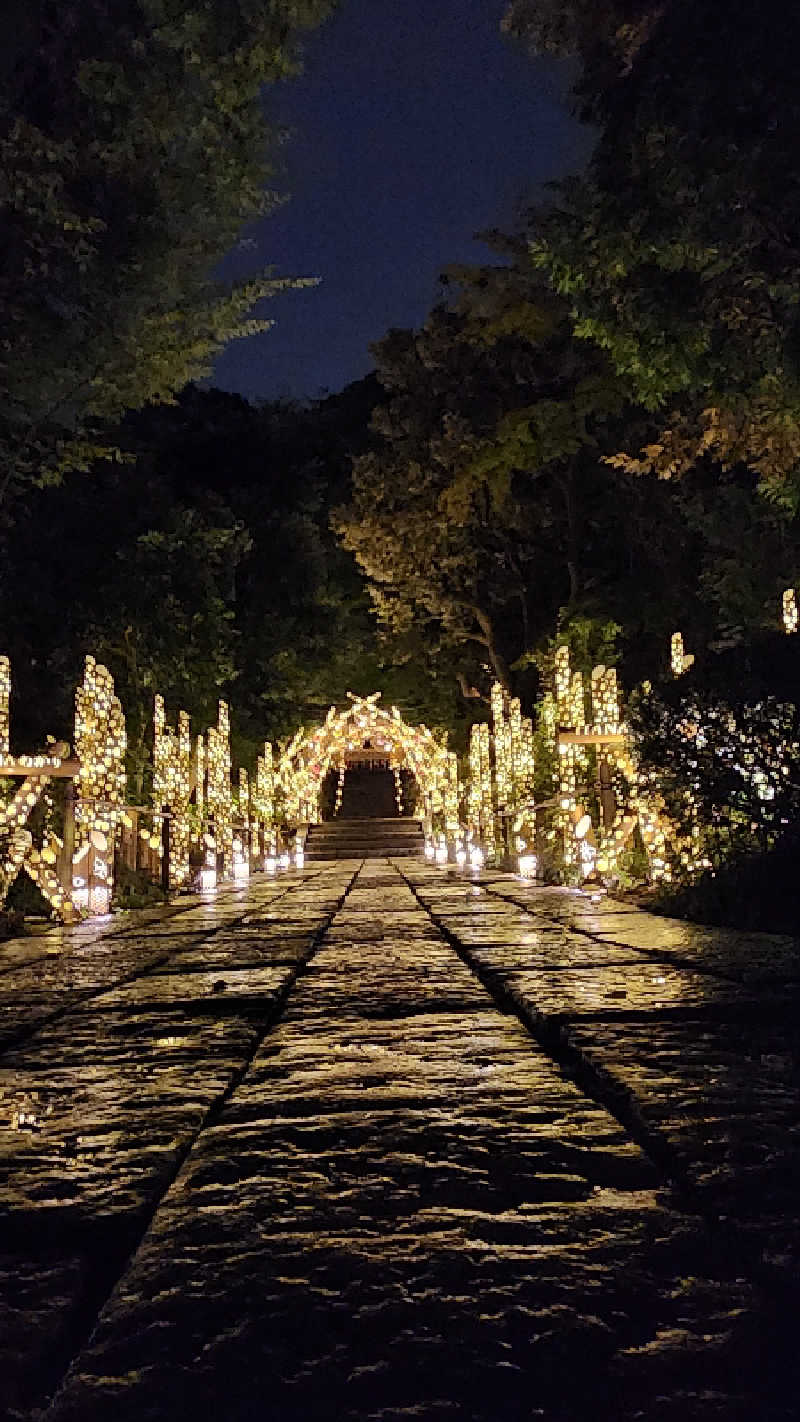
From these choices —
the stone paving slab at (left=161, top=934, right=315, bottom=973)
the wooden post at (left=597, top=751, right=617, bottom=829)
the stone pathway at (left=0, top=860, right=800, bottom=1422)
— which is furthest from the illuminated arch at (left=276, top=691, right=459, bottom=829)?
the stone pathway at (left=0, top=860, right=800, bottom=1422)

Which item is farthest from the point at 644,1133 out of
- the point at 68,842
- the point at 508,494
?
the point at 508,494

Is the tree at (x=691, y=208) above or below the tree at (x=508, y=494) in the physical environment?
below

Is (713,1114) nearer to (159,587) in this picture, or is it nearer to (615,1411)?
(615,1411)

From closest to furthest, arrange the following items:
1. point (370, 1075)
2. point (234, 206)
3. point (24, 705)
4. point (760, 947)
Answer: point (370, 1075), point (760, 947), point (234, 206), point (24, 705)

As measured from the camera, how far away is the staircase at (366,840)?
1144 inches

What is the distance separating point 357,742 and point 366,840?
3.55 metres

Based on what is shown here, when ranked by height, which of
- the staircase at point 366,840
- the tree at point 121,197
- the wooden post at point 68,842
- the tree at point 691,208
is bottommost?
the staircase at point 366,840

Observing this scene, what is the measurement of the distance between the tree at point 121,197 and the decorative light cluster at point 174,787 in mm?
3059

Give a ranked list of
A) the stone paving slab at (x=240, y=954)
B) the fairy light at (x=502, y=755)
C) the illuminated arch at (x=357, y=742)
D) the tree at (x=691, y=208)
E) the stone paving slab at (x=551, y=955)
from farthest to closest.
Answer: the illuminated arch at (x=357, y=742) → the fairy light at (x=502, y=755) → the tree at (x=691, y=208) → the stone paving slab at (x=240, y=954) → the stone paving slab at (x=551, y=955)

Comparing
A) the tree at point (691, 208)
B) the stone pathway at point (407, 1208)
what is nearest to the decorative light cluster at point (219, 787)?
the tree at point (691, 208)

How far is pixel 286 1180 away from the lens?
1.70 metres

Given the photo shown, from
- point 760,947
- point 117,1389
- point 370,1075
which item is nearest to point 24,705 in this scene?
point 760,947

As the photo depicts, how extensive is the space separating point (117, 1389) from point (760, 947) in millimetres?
4172

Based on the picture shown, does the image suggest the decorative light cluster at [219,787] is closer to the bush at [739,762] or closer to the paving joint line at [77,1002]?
the paving joint line at [77,1002]
